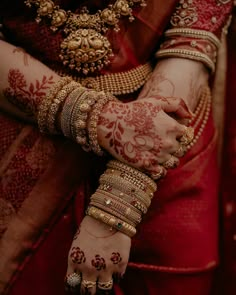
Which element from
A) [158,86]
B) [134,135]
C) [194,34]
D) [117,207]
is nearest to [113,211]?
[117,207]

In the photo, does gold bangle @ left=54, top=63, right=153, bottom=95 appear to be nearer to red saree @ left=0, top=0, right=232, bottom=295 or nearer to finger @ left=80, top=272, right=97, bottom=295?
red saree @ left=0, top=0, right=232, bottom=295

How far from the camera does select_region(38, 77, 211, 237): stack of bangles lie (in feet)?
2.29

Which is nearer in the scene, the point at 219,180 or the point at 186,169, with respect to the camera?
the point at 186,169

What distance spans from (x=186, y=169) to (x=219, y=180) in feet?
0.54

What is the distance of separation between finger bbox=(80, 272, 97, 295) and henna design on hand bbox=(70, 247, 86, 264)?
0.02 meters

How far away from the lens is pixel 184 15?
0.84 metres

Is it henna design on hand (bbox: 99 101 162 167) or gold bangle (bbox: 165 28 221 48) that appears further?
gold bangle (bbox: 165 28 221 48)

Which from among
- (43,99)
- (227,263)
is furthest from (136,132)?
(227,263)

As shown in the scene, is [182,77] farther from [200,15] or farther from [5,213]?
[5,213]

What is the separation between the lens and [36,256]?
2.65ft

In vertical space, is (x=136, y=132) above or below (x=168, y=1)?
below

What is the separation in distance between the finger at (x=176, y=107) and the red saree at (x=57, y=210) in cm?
12

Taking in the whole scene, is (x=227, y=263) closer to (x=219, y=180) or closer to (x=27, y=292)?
(x=219, y=180)

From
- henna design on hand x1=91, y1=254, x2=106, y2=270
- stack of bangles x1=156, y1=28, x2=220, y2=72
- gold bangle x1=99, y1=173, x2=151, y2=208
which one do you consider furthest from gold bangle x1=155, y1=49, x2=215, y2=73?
henna design on hand x1=91, y1=254, x2=106, y2=270
